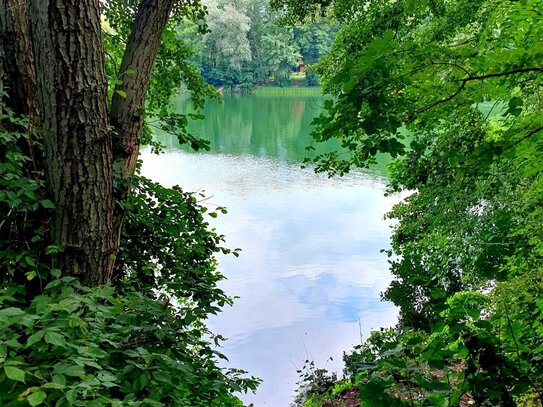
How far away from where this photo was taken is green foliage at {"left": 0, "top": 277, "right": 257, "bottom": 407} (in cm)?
119

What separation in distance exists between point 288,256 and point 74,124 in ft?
31.1

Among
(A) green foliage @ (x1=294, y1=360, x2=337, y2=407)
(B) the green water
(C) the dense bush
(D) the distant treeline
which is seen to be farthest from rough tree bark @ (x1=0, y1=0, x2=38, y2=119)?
(D) the distant treeline

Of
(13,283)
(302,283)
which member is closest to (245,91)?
(302,283)

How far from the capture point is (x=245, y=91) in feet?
148

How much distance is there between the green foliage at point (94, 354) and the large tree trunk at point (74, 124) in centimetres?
35

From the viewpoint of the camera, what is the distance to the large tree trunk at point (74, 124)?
2047 mm

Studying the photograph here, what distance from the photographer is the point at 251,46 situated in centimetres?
4119

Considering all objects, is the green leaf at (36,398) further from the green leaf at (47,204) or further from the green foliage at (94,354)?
the green leaf at (47,204)

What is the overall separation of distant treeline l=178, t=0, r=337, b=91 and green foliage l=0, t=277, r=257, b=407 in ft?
119

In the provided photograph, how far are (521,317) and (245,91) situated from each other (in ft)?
145

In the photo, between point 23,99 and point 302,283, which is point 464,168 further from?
point 302,283

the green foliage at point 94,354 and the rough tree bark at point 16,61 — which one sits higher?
the rough tree bark at point 16,61

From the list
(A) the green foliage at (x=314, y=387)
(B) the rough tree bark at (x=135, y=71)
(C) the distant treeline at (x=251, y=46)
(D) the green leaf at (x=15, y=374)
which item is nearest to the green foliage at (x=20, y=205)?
(B) the rough tree bark at (x=135, y=71)

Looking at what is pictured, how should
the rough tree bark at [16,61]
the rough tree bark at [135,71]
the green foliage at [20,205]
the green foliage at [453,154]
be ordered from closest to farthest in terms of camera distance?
the green foliage at [453,154] → the green foliage at [20,205] → the rough tree bark at [16,61] → the rough tree bark at [135,71]
